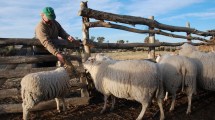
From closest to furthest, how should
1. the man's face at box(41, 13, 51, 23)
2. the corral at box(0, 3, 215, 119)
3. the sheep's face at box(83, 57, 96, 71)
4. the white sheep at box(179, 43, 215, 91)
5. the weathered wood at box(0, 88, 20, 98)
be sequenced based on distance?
the corral at box(0, 3, 215, 119)
the weathered wood at box(0, 88, 20, 98)
the man's face at box(41, 13, 51, 23)
the sheep's face at box(83, 57, 96, 71)
the white sheep at box(179, 43, 215, 91)

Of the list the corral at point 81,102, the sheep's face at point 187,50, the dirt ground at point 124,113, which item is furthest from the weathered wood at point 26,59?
the sheep's face at point 187,50

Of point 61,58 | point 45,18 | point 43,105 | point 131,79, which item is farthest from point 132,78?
point 45,18

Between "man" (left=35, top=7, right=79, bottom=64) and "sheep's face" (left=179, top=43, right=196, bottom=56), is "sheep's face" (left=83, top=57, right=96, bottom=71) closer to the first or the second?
"man" (left=35, top=7, right=79, bottom=64)

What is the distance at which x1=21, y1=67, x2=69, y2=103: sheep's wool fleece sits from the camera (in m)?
6.21

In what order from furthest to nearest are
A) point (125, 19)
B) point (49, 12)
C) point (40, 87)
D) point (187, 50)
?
point (125, 19) → point (187, 50) → point (49, 12) → point (40, 87)

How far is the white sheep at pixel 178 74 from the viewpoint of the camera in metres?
7.09

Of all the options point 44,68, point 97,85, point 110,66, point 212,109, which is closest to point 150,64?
point 110,66

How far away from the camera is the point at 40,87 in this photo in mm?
6277

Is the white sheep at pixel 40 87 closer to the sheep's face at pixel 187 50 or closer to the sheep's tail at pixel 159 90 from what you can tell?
the sheep's tail at pixel 159 90

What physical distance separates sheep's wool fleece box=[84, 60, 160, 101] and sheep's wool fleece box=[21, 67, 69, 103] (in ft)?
3.16

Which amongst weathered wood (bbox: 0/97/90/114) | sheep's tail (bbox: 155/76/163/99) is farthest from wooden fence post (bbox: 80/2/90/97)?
sheep's tail (bbox: 155/76/163/99)

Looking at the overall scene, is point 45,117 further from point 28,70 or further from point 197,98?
point 197,98

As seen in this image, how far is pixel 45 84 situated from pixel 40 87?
156 millimetres

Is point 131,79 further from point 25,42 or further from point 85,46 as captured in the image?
point 25,42
